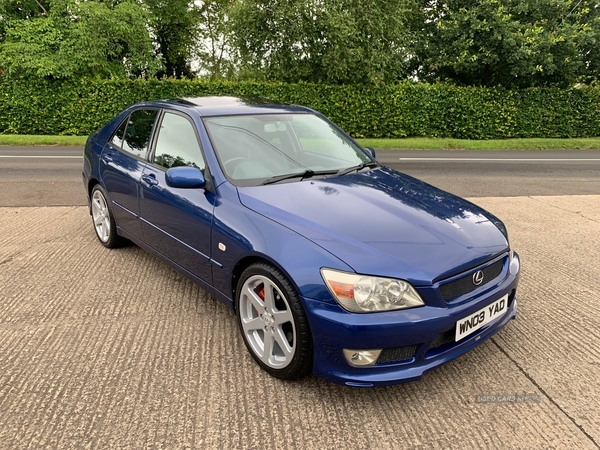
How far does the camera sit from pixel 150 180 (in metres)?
3.81

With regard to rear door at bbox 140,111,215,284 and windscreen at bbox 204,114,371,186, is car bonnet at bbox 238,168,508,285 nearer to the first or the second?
windscreen at bbox 204,114,371,186

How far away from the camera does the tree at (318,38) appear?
1656 cm

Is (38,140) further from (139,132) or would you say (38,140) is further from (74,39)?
(139,132)

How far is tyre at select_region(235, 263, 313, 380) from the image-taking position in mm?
2488

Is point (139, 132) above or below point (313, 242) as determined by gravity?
above

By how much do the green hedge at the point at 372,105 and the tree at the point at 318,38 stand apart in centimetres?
83

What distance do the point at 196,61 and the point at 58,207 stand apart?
2702cm

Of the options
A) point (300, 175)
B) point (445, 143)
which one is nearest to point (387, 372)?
point (300, 175)

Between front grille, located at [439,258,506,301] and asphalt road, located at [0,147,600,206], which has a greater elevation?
front grille, located at [439,258,506,301]

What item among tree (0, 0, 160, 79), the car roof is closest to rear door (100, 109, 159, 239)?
the car roof

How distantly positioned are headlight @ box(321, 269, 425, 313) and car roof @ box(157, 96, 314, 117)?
6.62ft

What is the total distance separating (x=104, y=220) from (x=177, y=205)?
1.88 meters

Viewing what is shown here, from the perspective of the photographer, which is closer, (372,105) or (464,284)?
(464,284)

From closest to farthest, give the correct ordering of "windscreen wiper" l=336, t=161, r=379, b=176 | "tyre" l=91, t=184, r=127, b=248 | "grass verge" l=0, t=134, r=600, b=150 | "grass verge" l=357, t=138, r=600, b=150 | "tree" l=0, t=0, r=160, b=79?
"windscreen wiper" l=336, t=161, r=379, b=176 < "tyre" l=91, t=184, r=127, b=248 < "grass verge" l=0, t=134, r=600, b=150 < "tree" l=0, t=0, r=160, b=79 < "grass verge" l=357, t=138, r=600, b=150
